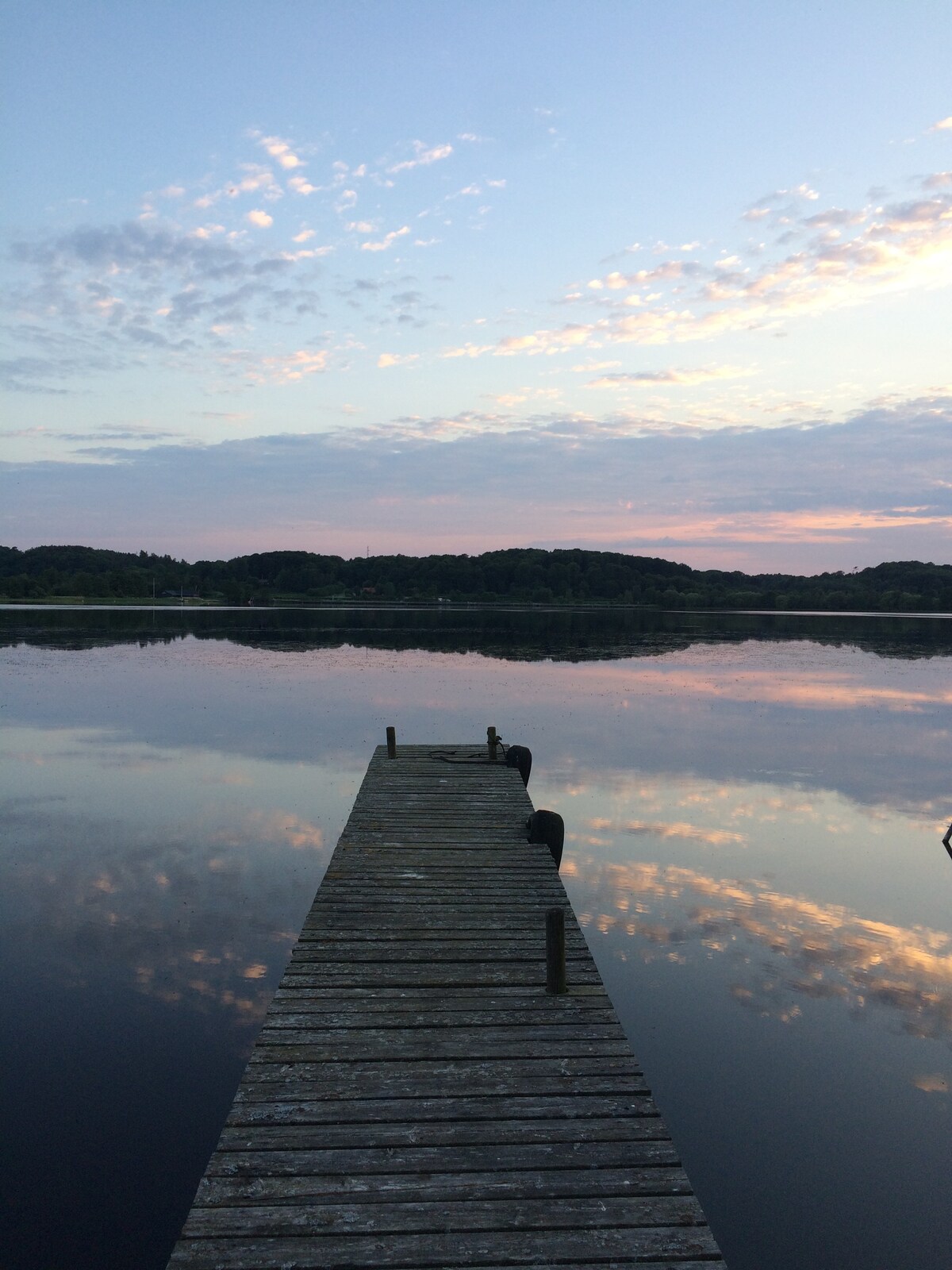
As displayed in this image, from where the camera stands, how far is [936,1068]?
6934 mm

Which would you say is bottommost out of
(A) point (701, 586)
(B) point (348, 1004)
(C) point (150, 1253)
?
(C) point (150, 1253)

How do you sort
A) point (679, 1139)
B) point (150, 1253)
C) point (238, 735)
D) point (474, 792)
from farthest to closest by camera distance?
point (238, 735) < point (474, 792) < point (679, 1139) < point (150, 1253)

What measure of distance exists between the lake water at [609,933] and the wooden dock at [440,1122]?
1112mm

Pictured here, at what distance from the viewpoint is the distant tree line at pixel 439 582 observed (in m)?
143

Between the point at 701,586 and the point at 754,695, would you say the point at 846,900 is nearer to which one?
the point at 754,695

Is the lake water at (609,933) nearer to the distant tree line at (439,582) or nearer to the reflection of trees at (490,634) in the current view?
the reflection of trees at (490,634)

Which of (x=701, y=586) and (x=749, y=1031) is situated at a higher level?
(x=701, y=586)

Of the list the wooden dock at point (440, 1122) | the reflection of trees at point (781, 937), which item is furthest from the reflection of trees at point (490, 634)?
the wooden dock at point (440, 1122)

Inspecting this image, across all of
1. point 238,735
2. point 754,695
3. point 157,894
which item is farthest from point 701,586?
point 157,894

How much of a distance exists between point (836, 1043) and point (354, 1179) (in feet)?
16.0

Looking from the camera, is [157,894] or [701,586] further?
[701,586]

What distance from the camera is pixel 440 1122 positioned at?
4820 millimetres

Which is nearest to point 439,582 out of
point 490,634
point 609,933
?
point 490,634

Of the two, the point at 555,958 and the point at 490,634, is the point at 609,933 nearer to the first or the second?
the point at 555,958
